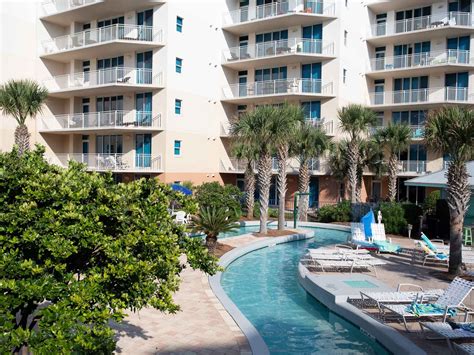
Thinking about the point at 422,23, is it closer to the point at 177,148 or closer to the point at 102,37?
the point at 177,148

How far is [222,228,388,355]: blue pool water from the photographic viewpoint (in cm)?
851

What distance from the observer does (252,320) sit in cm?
994

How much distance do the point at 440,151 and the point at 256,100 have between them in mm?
21728

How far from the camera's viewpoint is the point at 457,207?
1277 centimetres

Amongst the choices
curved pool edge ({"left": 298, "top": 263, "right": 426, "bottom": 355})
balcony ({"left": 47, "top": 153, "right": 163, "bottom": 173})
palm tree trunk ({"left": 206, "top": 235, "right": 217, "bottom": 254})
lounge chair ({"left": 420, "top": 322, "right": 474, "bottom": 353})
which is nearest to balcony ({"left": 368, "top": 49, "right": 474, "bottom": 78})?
balcony ({"left": 47, "top": 153, "right": 163, "bottom": 173})

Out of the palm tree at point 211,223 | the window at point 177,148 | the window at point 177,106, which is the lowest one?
the palm tree at point 211,223

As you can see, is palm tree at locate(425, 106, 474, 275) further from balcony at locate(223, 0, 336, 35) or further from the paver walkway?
balcony at locate(223, 0, 336, 35)

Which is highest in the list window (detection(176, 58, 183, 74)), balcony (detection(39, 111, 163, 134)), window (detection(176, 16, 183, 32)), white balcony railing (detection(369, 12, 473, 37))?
white balcony railing (detection(369, 12, 473, 37))

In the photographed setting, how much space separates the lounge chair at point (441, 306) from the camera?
8641 millimetres

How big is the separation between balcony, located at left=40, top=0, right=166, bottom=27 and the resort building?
126 mm

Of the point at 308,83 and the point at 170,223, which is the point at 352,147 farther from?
the point at 170,223

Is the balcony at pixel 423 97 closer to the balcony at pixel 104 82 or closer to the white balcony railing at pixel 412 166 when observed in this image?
the white balcony railing at pixel 412 166

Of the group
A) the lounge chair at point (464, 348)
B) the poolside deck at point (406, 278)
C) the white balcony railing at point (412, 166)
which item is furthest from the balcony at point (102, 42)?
the lounge chair at point (464, 348)

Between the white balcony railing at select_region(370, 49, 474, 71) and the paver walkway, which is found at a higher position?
the white balcony railing at select_region(370, 49, 474, 71)
